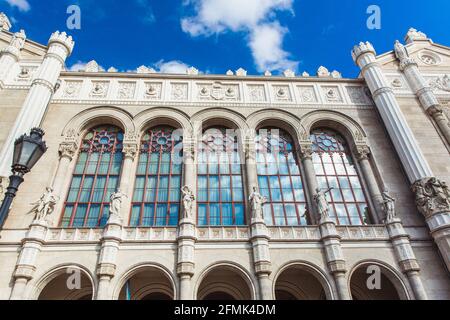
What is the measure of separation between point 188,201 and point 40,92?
10227mm

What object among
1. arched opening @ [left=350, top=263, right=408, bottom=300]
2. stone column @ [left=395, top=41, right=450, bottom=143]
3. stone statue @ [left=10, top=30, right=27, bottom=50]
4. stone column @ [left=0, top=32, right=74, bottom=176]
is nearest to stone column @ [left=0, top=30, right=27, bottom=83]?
stone statue @ [left=10, top=30, right=27, bottom=50]

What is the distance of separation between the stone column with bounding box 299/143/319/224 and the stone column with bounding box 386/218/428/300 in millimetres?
3263

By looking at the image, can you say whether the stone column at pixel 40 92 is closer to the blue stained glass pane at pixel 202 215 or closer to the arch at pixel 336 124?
the blue stained glass pane at pixel 202 215

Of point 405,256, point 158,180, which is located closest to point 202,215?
point 158,180

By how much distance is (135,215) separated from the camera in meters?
15.1

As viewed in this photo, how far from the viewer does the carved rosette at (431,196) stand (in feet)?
44.8

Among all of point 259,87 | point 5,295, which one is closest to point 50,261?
point 5,295

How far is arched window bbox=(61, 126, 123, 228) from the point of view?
14891mm

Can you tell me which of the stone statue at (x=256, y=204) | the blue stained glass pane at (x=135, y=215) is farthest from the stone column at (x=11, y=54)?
the stone statue at (x=256, y=204)

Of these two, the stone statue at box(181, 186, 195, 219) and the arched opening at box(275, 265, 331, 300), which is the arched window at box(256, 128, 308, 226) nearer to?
the arched opening at box(275, 265, 331, 300)

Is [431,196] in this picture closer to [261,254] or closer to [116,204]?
[261,254]

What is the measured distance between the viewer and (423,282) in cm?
1271

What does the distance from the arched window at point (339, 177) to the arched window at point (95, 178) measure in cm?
1106

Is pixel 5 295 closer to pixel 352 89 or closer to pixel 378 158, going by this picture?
pixel 378 158
